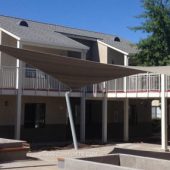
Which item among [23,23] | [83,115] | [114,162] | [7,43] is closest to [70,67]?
[114,162]

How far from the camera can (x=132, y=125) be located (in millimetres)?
32594

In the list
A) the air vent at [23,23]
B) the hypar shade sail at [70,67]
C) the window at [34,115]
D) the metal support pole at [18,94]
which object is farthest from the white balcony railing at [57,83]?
the hypar shade sail at [70,67]

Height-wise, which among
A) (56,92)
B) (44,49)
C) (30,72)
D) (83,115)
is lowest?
(83,115)

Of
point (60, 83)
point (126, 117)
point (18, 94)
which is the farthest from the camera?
point (126, 117)

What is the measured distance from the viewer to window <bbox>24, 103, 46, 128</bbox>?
86.9ft

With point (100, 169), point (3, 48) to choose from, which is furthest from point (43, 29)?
point (100, 169)

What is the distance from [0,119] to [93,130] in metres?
8.14

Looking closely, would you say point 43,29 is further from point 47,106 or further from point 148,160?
point 148,160

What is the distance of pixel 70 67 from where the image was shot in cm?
1355

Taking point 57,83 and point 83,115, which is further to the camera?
point 83,115

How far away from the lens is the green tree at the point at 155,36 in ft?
87.7

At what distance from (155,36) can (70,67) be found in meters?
14.4

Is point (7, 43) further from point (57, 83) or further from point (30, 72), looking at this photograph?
point (57, 83)

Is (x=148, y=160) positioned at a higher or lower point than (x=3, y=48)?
lower
